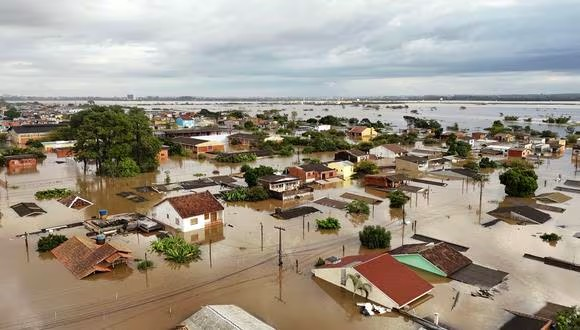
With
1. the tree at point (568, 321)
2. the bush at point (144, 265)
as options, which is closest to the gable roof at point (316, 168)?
the bush at point (144, 265)

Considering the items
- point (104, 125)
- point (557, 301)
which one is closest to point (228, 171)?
point (104, 125)

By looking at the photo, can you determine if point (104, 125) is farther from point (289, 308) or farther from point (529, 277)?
point (529, 277)

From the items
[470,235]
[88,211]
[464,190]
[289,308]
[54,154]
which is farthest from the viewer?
[54,154]

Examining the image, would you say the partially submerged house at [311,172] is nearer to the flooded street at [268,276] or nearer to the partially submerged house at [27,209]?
the flooded street at [268,276]

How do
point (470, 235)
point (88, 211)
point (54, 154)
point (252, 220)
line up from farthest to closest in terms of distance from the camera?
point (54, 154), point (88, 211), point (252, 220), point (470, 235)

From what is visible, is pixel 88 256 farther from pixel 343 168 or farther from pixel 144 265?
pixel 343 168

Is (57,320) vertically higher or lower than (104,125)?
lower

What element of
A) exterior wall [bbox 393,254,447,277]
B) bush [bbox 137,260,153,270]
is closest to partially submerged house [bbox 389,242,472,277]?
exterior wall [bbox 393,254,447,277]
